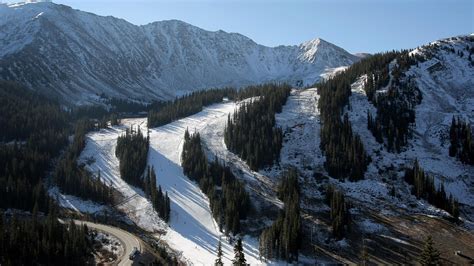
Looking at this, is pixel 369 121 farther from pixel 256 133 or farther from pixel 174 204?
pixel 174 204

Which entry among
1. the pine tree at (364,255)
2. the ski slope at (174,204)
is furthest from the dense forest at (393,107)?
the ski slope at (174,204)

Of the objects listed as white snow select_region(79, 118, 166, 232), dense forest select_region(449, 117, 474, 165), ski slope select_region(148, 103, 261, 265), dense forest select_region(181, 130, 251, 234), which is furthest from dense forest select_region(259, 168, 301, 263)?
dense forest select_region(449, 117, 474, 165)

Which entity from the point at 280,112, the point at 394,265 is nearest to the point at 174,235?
the point at 394,265

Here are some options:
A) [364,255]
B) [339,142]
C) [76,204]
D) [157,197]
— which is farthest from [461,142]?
[76,204]

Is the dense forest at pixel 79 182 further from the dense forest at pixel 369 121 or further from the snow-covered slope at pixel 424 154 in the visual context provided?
the snow-covered slope at pixel 424 154

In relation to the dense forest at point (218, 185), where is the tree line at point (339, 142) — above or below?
above

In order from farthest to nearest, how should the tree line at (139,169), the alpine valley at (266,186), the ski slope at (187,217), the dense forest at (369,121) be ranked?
the dense forest at (369,121)
the tree line at (139,169)
the ski slope at (187,217)
the alpine valley at (266,186)
